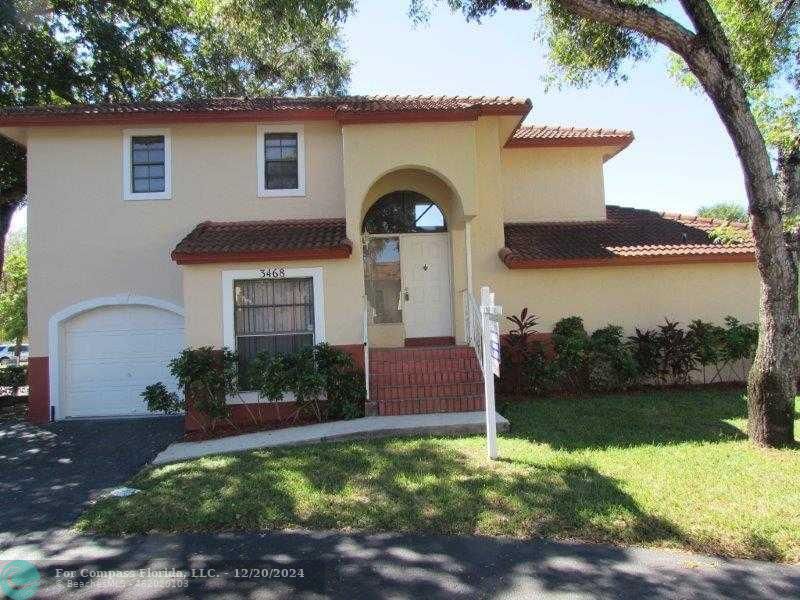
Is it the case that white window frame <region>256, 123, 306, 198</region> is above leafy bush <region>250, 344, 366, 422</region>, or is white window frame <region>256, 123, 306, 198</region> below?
above

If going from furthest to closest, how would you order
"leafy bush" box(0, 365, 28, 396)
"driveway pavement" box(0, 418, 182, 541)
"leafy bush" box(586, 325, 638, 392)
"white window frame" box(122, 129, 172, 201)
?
"leafy bush" box(0, 365, 28, 396)
"white window frame" box(122, 129, 172, 201)
"leafy bush" box(586, 325, 638, 392)
"driveway pavement" box(0, 418, 182, 541)

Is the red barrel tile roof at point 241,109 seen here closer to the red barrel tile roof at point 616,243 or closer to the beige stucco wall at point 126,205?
the beige stucco wall at point 126,205

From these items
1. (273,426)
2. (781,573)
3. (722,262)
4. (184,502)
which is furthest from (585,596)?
(722,262)

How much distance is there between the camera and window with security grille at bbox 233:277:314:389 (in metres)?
9.35

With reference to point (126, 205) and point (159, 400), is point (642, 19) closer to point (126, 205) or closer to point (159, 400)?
point (159, 400)

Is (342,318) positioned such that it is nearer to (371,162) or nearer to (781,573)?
(371,162)

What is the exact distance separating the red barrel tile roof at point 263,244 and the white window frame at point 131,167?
47.7 inches

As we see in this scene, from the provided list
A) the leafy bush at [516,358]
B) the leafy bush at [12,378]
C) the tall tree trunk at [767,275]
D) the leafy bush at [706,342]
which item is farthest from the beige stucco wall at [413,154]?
the leafy bush at [12,378]

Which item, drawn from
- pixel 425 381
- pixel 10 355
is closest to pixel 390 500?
pixel 425 381

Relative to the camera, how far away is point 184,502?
516 centimetres

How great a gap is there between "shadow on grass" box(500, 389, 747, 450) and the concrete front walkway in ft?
2.03

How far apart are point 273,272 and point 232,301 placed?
820mm

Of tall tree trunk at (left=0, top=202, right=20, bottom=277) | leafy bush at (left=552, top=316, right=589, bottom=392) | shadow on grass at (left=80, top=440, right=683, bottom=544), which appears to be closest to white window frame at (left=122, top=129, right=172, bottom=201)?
tall tree trunk at (left=0, top=202, right=20, bottom=277)

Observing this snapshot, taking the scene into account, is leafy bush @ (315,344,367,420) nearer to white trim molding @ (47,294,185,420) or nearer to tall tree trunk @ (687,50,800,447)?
white trim molding @ (47,294,185,420)
